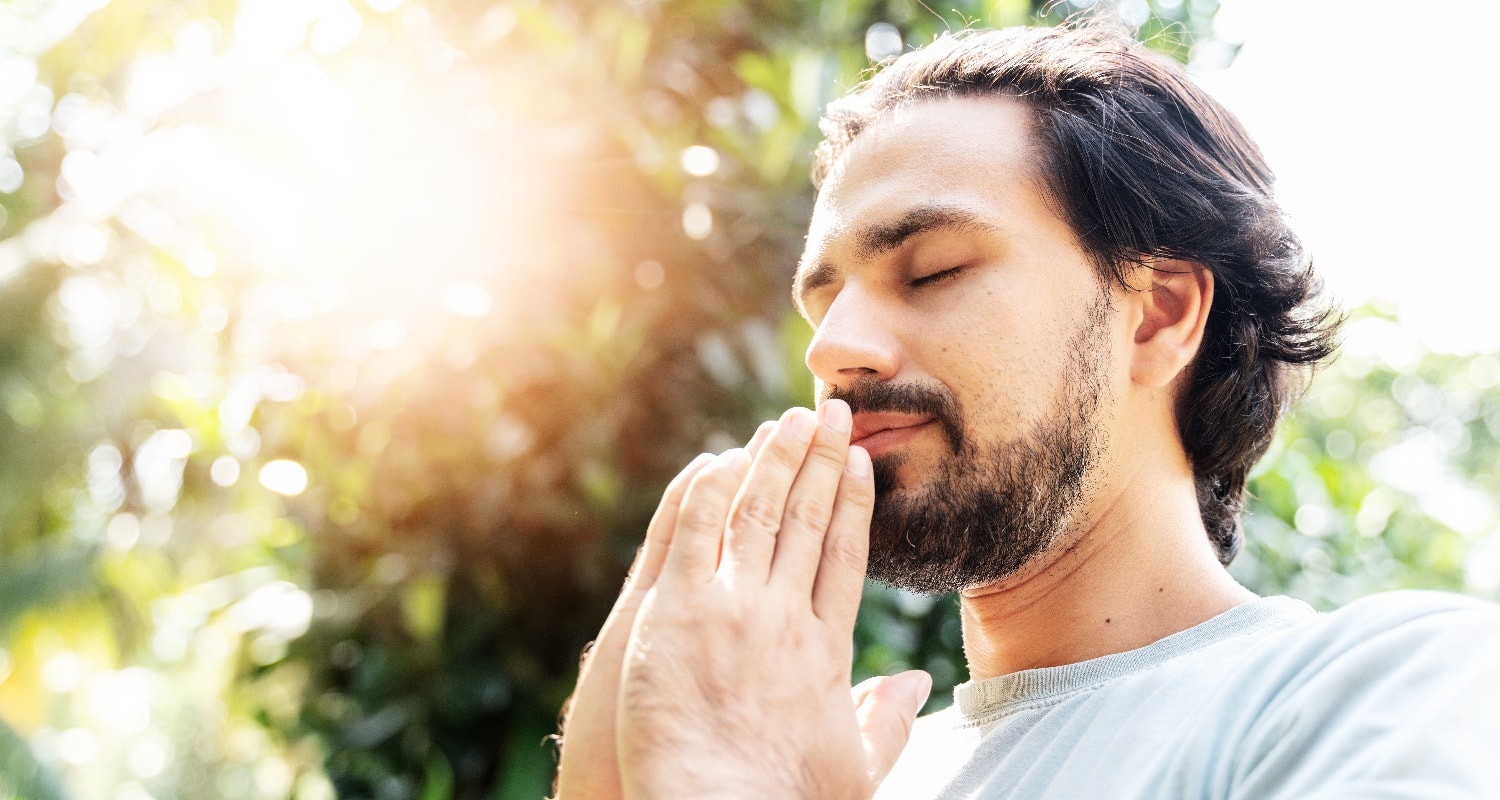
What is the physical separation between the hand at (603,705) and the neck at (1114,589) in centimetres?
51

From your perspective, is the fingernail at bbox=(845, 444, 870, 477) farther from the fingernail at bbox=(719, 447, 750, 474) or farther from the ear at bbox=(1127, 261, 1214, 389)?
the ear at bbox=(1127, 261, 1214, 389)

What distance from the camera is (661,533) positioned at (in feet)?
4.77

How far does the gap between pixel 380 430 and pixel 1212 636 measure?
254cm

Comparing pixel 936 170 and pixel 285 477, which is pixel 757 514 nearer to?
pixel 936 170

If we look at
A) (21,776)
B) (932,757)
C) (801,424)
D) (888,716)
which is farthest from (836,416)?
(21,776)

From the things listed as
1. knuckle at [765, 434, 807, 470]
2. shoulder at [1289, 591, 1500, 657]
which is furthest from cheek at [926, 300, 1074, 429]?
shoulder at [1289, 591, 1500, 657]

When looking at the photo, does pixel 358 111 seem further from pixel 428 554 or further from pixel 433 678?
pixel 433 678

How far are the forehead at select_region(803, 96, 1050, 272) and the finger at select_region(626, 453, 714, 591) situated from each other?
0.48m

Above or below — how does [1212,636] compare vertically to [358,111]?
below

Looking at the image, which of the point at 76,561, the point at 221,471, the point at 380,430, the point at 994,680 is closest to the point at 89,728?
the point at 76,561

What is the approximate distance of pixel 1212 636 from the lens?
4.52ft

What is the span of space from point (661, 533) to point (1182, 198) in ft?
3.31

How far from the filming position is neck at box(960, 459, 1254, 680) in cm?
150

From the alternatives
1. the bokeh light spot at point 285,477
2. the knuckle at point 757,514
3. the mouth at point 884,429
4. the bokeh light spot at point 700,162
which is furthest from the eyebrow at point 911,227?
the bokeh light spot at point 285,477
